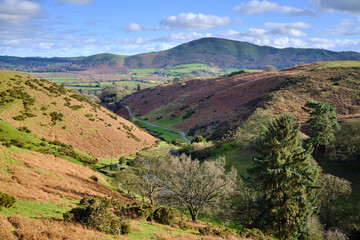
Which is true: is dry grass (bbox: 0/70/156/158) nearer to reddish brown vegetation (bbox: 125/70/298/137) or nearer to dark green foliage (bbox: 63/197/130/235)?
dark green foliage (bbox: 63/197/130/235)

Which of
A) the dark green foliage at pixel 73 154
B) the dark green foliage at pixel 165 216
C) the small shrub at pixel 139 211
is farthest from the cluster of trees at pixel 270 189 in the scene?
the dark green foliage at pixel 73 154

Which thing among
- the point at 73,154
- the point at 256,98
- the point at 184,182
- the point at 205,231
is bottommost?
the point at 205,231

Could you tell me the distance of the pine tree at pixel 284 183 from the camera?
25328mm

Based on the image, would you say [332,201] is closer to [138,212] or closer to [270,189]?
[270,189]

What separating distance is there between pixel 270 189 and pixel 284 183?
6.20 feet

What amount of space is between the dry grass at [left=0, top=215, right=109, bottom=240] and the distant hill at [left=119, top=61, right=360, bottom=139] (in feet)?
216

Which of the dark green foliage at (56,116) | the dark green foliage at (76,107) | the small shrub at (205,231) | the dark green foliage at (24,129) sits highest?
the dark green foliage at (76,107)

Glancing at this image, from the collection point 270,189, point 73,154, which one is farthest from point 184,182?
point 73,154

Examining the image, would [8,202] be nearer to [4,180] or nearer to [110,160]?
[4,180]

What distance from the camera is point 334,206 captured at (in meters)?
33.4

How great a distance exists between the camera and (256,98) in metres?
97.2

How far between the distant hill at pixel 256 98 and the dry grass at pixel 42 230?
66.0 metres

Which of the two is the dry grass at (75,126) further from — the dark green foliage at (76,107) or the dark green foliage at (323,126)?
→ the dark green foliage at (323,126)

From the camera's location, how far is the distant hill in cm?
7938
